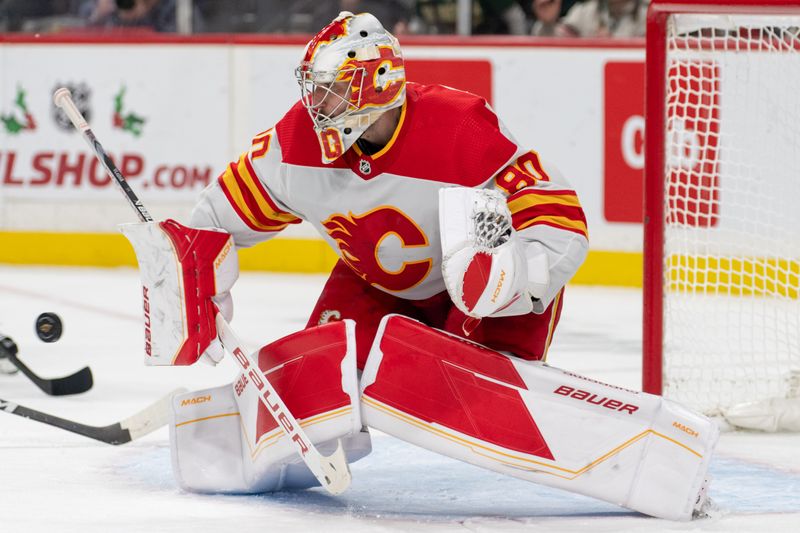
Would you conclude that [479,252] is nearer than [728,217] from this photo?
Yes

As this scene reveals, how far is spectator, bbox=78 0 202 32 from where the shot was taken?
20.7ft

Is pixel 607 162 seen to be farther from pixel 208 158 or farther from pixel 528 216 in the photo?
pixel 528 216

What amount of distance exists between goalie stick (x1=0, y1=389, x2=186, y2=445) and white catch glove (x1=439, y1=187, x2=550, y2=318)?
881 millimetres

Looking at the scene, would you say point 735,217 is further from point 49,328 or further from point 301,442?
point 301,442

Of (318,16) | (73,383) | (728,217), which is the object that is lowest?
(73,383)

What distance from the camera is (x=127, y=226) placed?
2648 mm

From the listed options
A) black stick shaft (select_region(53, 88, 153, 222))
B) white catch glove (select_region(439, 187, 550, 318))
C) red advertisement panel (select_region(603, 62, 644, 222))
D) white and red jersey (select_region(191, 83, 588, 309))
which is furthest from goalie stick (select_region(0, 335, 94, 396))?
red advertisement panel (select_region(603, 62, 644, 222))

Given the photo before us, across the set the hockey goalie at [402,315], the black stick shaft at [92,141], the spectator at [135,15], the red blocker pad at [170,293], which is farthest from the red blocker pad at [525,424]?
the spectator at [135,15]

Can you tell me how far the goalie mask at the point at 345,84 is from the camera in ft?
8.50

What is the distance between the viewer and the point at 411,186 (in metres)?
A: 2.63

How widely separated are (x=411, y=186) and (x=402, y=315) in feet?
0.72

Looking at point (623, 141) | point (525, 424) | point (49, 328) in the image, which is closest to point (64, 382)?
point (49, 328)

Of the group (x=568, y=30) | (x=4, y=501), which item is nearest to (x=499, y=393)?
(x=4, y=501)

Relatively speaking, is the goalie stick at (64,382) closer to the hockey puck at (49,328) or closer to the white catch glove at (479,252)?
the hockey puck at (49,328)
